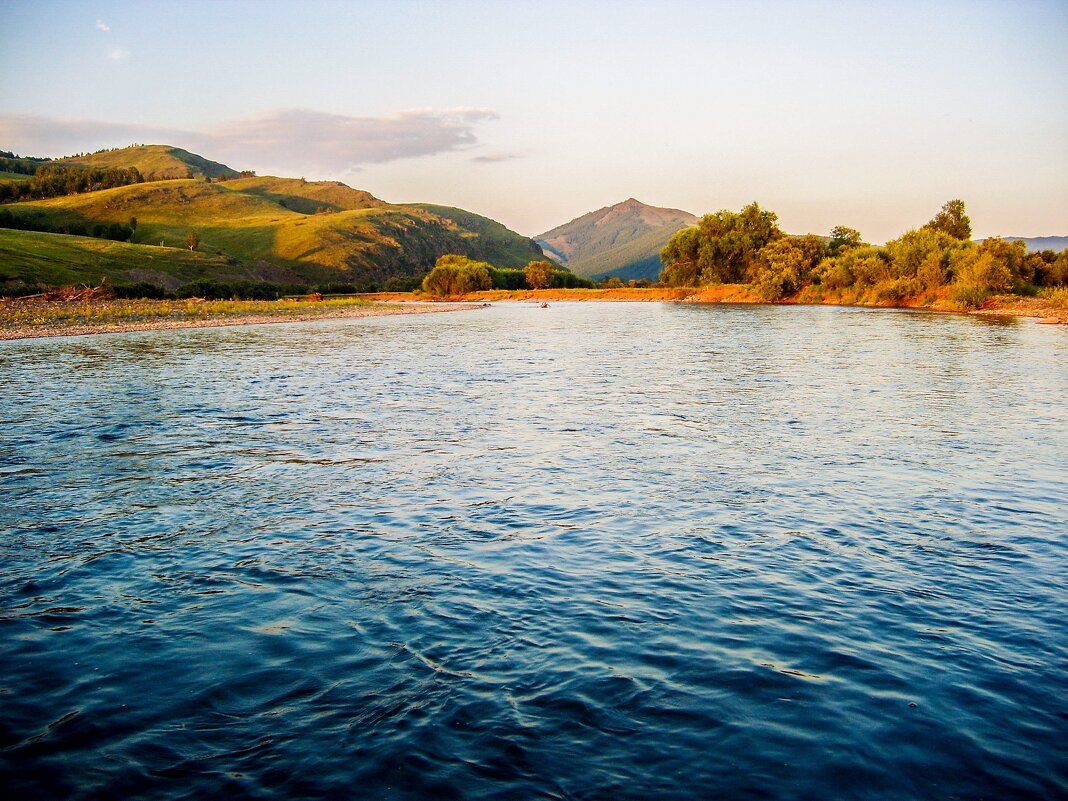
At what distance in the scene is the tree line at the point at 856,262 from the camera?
304 feet

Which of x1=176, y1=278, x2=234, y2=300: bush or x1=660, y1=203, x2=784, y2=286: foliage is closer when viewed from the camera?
x1=176, y1=278, x2=234, y2=300: bush

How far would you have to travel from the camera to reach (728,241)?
153625 mm

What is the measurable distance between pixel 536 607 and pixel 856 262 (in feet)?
388

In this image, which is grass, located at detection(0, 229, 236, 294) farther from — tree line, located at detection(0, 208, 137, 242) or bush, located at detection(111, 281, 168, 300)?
tree line, located at detection(0, 208, 137, 242)

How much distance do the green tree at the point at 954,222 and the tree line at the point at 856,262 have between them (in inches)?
5.9

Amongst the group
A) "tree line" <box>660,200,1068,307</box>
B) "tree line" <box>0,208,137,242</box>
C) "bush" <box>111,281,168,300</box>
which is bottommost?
"bush" <box>111,281,168,300</box>

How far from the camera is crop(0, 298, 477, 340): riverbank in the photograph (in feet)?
211

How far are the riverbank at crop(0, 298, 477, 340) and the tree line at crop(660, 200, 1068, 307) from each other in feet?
242

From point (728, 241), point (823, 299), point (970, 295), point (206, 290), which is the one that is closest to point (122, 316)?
point (206, 290)

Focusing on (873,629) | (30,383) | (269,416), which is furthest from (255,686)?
(30,383)

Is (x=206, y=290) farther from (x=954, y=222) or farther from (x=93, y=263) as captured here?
(x=954, y=222)

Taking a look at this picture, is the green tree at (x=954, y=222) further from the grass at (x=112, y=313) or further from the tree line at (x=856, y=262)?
the grass at (x=112, y=313)

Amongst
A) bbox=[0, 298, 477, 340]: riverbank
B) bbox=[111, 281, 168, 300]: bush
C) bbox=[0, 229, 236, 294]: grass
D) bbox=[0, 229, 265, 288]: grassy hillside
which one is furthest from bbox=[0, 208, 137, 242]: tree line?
bbox=[0, 298, 477, 340]: riverbank

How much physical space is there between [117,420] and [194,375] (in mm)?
12310
